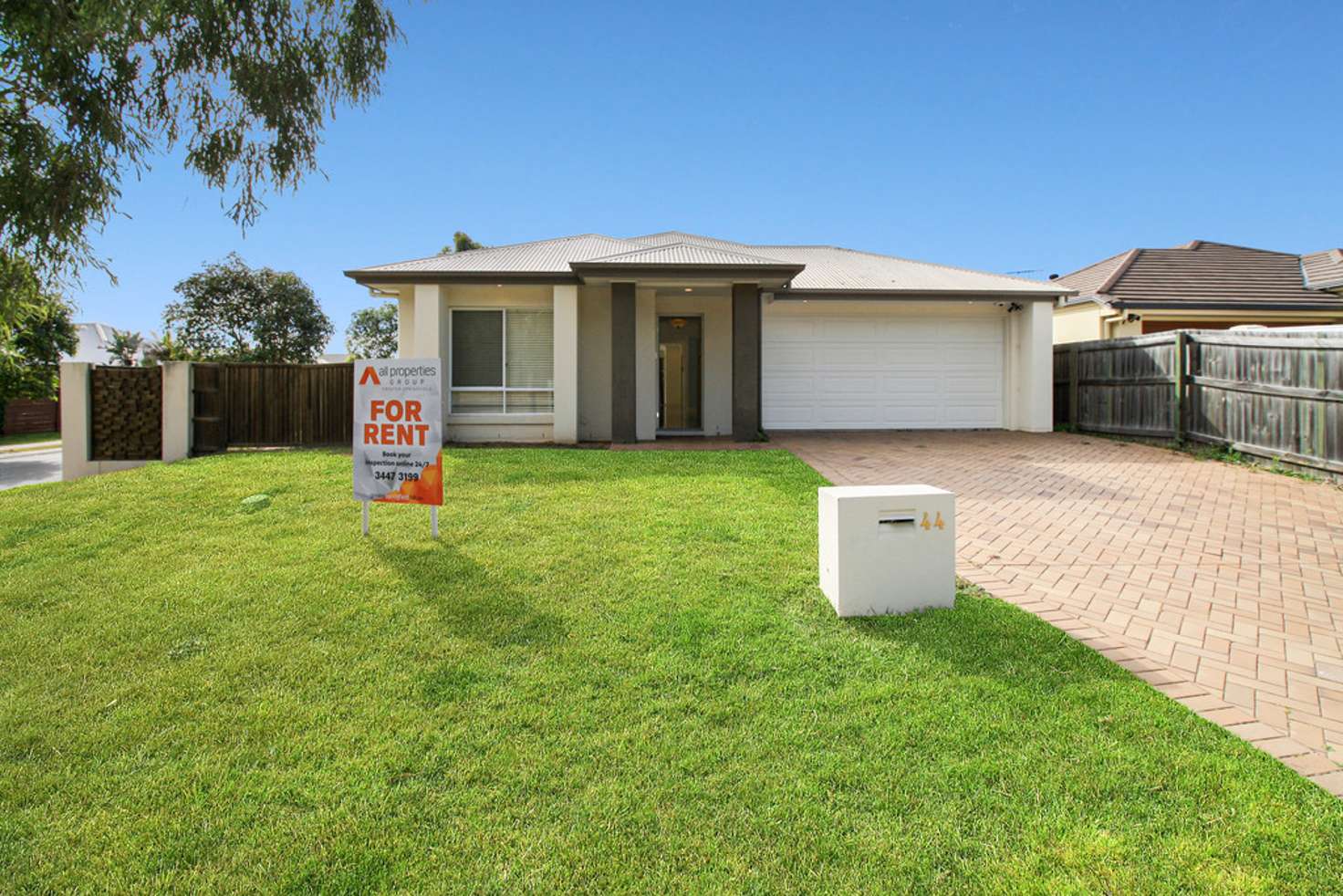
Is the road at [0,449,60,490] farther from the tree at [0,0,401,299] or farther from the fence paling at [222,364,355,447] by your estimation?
the tree at [0,0,401,299]

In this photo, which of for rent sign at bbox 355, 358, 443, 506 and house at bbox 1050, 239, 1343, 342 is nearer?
for rent sign at bbox 355, 358, 443, 506

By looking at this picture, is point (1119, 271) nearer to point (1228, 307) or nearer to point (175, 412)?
point (1228, 307)

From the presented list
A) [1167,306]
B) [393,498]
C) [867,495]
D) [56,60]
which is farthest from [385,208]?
[1167,306]

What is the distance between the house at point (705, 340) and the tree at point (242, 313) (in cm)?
2258

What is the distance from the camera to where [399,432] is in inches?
228

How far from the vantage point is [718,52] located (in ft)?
43.9

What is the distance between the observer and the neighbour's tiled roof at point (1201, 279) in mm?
16562

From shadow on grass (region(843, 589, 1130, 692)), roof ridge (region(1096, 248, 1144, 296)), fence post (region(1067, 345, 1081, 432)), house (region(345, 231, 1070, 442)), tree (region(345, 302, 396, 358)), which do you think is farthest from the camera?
tree (region(345, 302, 396, 358))

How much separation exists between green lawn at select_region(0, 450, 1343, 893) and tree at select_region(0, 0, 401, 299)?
3783 mm

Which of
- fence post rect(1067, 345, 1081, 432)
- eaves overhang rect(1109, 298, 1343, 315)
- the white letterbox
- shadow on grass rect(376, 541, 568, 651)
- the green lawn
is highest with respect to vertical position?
eaves overhang rect(1109, 298, 1343, 315)

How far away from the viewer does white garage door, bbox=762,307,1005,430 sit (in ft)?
48.4

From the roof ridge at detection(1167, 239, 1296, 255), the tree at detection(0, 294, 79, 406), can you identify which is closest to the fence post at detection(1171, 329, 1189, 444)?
the roof ridge at detection(1167, 239, 1296, 255)

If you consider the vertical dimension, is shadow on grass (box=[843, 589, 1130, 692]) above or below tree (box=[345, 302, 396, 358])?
below

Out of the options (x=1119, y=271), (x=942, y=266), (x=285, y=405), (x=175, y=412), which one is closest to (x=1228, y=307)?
(x=1119, y=271)
